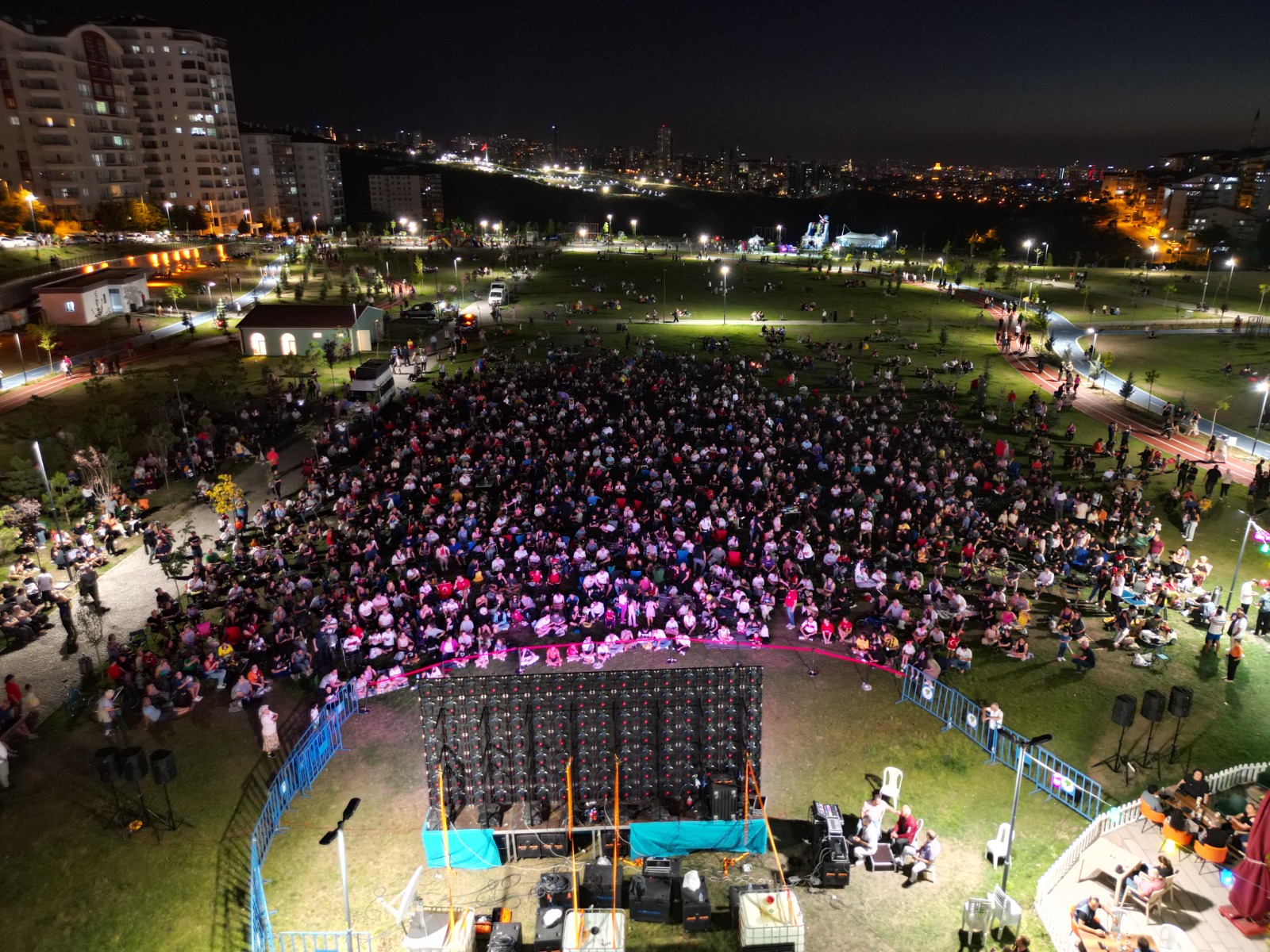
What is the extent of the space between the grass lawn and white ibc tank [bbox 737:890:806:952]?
2.57 ft

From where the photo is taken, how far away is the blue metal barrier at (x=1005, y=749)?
45.4 ft

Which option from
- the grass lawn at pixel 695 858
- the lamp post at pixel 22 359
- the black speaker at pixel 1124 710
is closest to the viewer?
the grass lawn at pixel 695 858

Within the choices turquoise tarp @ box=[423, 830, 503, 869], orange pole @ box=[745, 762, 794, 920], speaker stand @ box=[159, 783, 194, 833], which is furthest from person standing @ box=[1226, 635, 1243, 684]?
speaker stand @ box=[159, 783, 194, 833]

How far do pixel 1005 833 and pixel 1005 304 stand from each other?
230ft

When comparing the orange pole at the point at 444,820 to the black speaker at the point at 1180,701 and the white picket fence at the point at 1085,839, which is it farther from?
the black speaker at the point at 1180,701

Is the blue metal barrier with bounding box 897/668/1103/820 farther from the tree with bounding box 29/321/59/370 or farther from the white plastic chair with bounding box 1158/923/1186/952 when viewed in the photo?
the tree with bounding box 29/321/59/370

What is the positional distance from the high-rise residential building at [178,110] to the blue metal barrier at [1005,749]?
4743 inches

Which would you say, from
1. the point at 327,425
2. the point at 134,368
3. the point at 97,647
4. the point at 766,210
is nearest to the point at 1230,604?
the point at 97,647

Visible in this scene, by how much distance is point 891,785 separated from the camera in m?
13.6

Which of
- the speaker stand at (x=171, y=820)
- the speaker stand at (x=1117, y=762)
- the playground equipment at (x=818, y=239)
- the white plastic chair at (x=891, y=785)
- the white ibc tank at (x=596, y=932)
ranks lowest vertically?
the speaker stand at (x=171, y=820)

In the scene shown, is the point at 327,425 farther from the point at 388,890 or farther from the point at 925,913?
the point at 925,913

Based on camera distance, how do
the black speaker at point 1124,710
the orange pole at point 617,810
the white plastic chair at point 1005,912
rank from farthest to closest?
1. the black speaker at point 1124,710
2. the orange pole at point 617,810
3. the white plastic chair at point 1005,912

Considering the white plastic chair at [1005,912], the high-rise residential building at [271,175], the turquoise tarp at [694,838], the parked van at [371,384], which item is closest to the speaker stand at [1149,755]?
the white plastic chair at [1005,912]

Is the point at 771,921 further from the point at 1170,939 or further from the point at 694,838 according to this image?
the point at 1170,939
